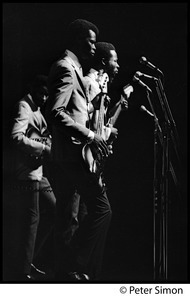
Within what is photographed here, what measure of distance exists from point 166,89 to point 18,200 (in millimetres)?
1011

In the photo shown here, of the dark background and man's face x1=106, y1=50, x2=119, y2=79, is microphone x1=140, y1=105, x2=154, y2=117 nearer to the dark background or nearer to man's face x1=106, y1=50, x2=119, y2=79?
the dark background

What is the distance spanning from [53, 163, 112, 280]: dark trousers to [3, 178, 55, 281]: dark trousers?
0.36 feet

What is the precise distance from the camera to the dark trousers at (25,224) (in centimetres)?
349

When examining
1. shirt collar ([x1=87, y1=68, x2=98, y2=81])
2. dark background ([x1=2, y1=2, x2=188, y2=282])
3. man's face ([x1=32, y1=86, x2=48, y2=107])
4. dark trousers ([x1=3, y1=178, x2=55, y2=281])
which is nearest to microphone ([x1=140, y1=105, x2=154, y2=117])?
dark background ([x1=2, y1=2, x2=188, y2=282])

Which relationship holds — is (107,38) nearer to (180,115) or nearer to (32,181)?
(180,115)

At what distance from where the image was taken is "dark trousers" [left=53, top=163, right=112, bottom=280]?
3379 mm

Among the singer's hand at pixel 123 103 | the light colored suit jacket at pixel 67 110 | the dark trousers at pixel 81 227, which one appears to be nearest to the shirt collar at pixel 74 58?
the light colored suit jacket at pixel 67 110

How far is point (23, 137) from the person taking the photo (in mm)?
3496

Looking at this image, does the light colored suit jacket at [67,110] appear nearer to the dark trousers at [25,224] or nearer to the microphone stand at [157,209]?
the dark trousers at [25,224]

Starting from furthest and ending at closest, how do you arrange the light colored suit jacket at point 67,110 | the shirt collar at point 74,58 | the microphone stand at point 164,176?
the microphone stand at point 164,176 < the shirt collar at point 74,58 < the light colored suit jacket at point 67,110

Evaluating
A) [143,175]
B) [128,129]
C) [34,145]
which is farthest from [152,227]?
[34,145]

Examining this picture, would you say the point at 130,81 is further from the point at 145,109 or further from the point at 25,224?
the point at 25,224

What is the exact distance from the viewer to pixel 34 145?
3.50m

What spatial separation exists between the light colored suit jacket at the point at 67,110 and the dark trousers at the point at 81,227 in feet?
0.38
